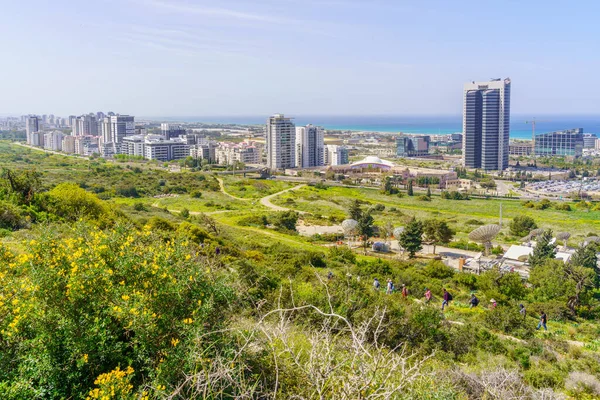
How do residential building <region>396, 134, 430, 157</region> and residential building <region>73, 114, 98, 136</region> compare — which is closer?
residential building <region>396, 134, 430, 157</region>

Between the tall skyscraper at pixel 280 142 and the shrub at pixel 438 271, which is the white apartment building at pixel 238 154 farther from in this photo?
the shrub at pixel 438 271

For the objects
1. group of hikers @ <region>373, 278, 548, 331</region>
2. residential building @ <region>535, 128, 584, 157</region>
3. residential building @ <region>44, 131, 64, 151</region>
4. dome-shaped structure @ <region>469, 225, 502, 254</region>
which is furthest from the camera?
residential building @ <region>535, 128, 584, 157</region>

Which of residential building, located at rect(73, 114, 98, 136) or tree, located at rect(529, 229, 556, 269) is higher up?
residential building, located at rect(73, 114, 98, 136)

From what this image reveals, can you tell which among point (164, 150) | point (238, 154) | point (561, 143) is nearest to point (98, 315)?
point (238, 154)

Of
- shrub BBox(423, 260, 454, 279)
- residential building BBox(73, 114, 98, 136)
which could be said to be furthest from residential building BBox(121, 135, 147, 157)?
shrub BBox(423, 260, 454, 279)

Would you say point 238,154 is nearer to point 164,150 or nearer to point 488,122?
point 164,150

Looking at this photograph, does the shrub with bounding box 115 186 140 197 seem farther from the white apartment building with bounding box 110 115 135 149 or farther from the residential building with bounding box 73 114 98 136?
the residential building with bounding box 73 114 98 136

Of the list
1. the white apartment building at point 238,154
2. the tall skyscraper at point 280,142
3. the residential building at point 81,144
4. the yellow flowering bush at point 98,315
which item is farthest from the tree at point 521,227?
the residential building at point 81,144
